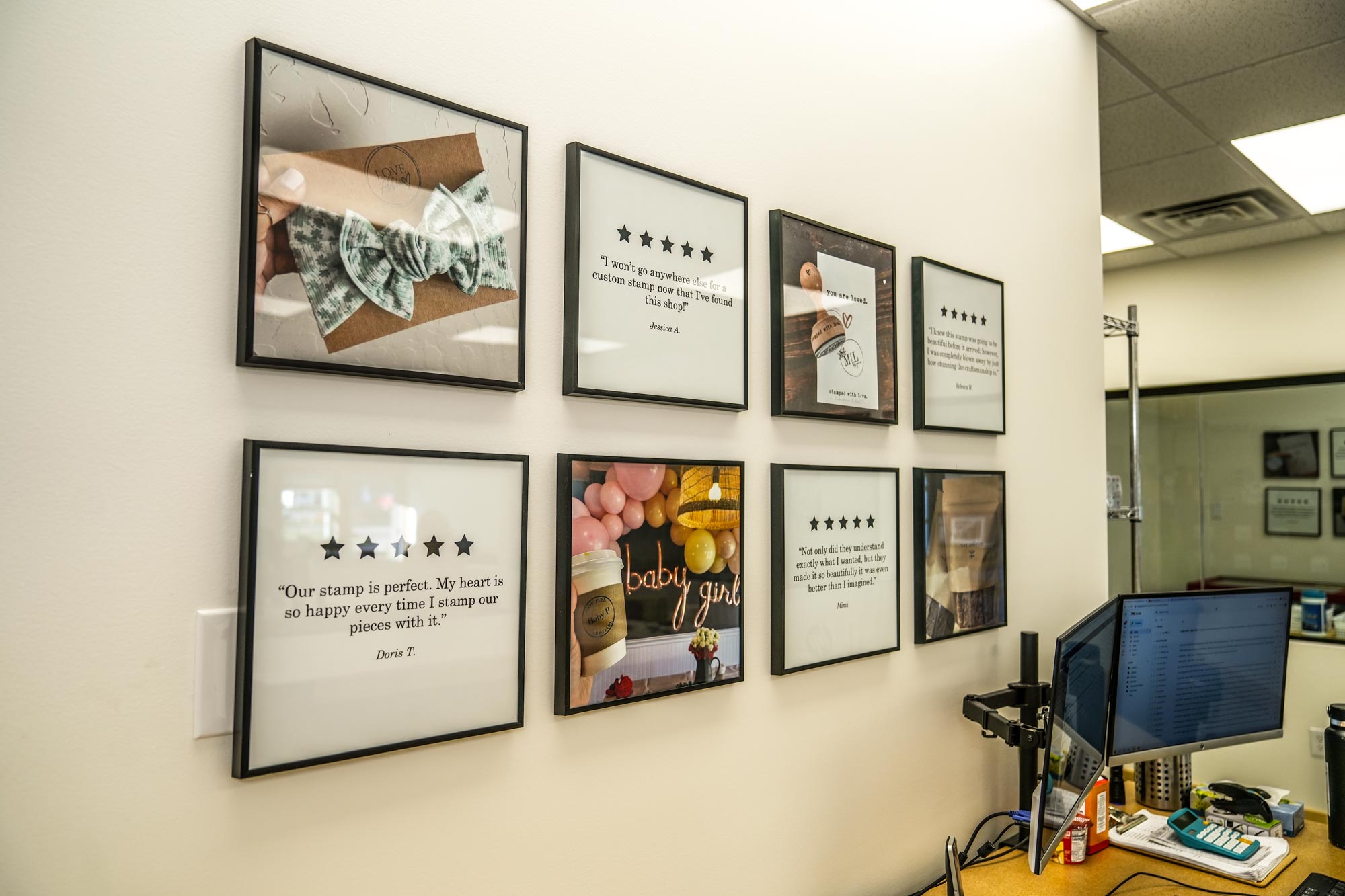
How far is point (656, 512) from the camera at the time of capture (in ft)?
4.02

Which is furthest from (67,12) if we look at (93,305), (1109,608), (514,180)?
(1109,608)

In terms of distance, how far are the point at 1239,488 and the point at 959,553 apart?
3.03m

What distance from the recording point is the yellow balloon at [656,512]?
122 centimetres

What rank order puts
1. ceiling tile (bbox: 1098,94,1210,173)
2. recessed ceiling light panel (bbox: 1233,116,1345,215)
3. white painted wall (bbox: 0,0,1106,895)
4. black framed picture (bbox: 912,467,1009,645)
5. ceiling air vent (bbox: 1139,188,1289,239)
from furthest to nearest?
ceiling air vent (bbox: 1139,188,1289,239), recessed ceiling light panel (bbox: 1233,116,1345,215), ceiling tile (bbox: 1098,94,1210,173), black framed picture (bbox: 912,467,1009,645), white painted wall (bbox: 0,0,1106,895)

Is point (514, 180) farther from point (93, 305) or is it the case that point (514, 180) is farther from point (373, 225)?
point (93, 305)

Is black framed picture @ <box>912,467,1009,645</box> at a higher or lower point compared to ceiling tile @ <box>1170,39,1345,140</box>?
lower

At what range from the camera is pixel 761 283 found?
1.43 metres

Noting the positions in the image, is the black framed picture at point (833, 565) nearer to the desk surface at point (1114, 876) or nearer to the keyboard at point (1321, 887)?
the desk surface at point (1114, 876)

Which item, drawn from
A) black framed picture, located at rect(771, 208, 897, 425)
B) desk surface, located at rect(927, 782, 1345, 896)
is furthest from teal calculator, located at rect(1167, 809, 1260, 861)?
black framed picture, located at rect(771, 208, 897, 425)

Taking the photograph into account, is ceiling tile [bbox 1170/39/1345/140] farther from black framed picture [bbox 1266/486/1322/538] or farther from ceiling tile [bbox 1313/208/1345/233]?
black framed picture [bbox 1266/486/1322/538]

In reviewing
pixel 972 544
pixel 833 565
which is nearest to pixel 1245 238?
pixel 972 544

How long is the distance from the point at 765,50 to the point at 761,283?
0.42 m

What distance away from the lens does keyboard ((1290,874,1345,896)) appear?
1.59 m

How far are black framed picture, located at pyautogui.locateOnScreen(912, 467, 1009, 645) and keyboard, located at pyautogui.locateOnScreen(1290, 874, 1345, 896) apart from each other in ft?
2.30
